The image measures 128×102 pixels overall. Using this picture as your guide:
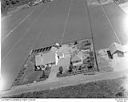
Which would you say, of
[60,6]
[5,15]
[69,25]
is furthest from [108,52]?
[5,15]

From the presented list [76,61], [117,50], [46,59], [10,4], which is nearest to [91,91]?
[76,61]

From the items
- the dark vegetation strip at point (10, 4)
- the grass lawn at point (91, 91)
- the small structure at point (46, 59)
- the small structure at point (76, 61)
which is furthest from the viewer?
the dark vegetation strip at point (10, 4)

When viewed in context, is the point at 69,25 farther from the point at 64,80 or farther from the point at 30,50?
the point at 64,80

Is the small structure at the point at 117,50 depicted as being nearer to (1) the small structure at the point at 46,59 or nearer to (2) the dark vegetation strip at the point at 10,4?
(1) the small structure at the point at 46,59

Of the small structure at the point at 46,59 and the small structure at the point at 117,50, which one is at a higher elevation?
the small structure at the point at 117,50

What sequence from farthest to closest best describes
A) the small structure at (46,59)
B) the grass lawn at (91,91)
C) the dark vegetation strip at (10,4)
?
1. the dark vegetation strip at (10,4)
2. the small structure at (46,59)
3. the grass lawn at (91,91)

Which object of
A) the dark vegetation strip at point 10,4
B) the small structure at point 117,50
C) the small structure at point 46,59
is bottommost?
the dark vegetation strip at point 10,4

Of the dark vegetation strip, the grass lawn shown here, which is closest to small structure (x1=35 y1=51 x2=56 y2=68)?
the grass lawn

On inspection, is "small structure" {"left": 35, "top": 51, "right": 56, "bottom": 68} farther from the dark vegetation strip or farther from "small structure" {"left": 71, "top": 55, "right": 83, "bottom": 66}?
the dark vegetation strip

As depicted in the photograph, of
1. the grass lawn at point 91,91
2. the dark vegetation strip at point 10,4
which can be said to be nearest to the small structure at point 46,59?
the grass lawn at point 91,91
